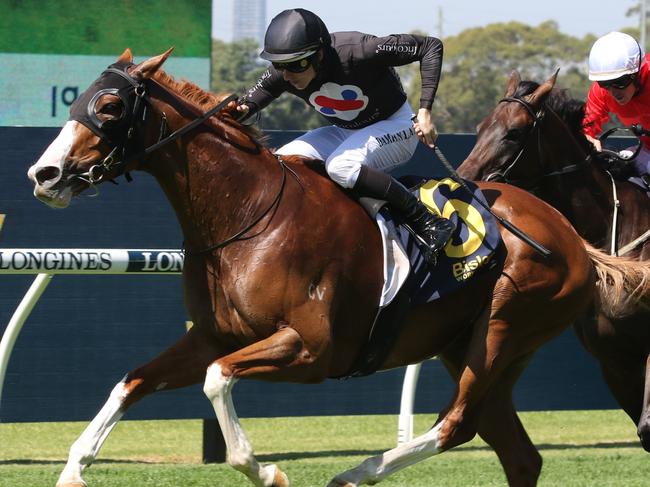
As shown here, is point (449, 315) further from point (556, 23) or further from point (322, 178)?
point (556, 23)

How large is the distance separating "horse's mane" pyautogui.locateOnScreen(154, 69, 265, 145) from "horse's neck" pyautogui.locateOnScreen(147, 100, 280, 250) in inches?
4.2

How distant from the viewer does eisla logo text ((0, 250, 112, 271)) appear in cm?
648

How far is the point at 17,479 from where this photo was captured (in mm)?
6387

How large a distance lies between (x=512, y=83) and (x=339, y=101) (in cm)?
180

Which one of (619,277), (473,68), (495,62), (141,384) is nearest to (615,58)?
(619,277)

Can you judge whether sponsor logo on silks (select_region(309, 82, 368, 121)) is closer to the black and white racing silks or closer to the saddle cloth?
the black and white racing silks

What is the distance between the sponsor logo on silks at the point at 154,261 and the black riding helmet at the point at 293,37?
2.03 metres

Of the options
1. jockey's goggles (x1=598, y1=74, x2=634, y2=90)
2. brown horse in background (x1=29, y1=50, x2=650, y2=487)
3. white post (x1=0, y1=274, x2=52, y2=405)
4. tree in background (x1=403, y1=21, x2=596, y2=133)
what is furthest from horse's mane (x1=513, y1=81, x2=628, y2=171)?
tree in background (x1=403, y1=21, x2=596, y2=133)

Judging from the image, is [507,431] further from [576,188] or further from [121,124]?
[121,124]

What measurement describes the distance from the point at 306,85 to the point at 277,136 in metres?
2.38

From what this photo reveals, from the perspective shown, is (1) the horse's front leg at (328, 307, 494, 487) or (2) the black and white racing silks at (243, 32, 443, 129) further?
(2) the black and white racing silks at (243, 32, 443, 129)

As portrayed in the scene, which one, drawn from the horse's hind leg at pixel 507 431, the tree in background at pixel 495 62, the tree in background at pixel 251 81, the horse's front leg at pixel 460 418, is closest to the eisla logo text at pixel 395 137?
the horse's front leg at pixel 460 418

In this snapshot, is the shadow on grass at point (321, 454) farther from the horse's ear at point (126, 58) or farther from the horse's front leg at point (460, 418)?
the horse's ear at point (126, 58)

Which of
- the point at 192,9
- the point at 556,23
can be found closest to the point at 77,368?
the point at 192,9
